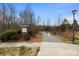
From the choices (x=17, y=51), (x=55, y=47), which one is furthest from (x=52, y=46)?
(x=17, y=51)

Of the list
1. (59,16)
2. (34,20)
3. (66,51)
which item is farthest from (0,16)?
(66,51)

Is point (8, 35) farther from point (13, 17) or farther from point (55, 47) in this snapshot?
point (55, 47)

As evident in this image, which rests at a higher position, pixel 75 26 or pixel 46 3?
pixel 46 3

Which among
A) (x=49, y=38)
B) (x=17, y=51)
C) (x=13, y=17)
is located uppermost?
(x=13, y=17)

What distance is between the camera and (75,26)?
11.3ft

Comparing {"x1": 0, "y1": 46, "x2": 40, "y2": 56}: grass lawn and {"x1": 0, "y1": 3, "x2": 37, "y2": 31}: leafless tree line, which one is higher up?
{"x1": 0, "y1": 3, "x2": 37, "y2": 31}: leafless tree line

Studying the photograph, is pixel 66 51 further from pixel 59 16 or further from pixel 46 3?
pixel 46 3

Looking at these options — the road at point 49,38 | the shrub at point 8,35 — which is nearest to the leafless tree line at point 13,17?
the shrub at point 8,35

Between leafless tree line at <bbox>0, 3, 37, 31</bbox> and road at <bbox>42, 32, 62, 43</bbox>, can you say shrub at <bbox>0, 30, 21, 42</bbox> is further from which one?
road at <bbox>42, 32, 62, 43</bbox>

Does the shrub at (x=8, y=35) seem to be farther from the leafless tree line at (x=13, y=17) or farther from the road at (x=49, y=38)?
the road at (x=49, y=38)

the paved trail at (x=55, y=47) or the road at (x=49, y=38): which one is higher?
the road at (x=49, y=38)

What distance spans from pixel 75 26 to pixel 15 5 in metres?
0.90

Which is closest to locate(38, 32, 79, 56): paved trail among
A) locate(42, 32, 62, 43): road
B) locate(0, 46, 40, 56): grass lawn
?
locate(42, 32, 62, 43): road

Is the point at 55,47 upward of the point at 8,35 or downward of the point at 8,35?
downward
